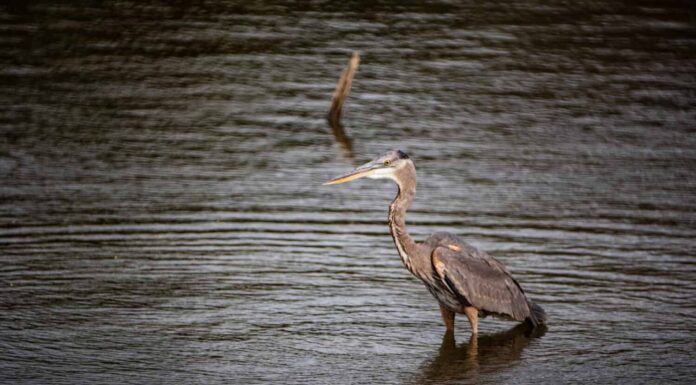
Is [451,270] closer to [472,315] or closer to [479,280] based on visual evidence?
[479,280]

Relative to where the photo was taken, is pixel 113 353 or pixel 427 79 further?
pixel 427 79

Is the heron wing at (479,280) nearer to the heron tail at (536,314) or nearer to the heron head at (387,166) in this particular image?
the heron tail at (536,314)

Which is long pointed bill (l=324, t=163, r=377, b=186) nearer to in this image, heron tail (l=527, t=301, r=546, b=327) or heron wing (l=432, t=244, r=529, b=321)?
heron wing (l=432, t=244, r=529, b=321)

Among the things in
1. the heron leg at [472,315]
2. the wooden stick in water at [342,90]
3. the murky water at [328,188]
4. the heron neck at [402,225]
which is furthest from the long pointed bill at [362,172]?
the wooden stick in water at [342,90]

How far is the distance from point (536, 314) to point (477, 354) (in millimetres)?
749

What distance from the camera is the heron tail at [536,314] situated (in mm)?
11180

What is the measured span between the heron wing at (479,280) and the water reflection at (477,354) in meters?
0.24

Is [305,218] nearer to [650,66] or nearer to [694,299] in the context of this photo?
[694,299]

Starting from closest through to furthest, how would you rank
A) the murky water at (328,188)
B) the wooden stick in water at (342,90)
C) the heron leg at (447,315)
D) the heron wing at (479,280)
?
1. the murky water at (328,188)
2. the heron wing at (479,280)
3. the heron leg at (447,315)
4. the wooden stick in water at (342,90)

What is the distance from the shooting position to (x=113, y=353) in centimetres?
1037

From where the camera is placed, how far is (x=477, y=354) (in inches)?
426

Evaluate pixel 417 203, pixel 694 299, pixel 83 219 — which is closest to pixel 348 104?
pixel 417 203

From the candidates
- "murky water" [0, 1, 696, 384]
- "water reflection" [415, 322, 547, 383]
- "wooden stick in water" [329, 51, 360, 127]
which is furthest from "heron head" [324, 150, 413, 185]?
"wooden stick in water" [329, 51, 360, 127]

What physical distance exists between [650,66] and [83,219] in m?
11.0
